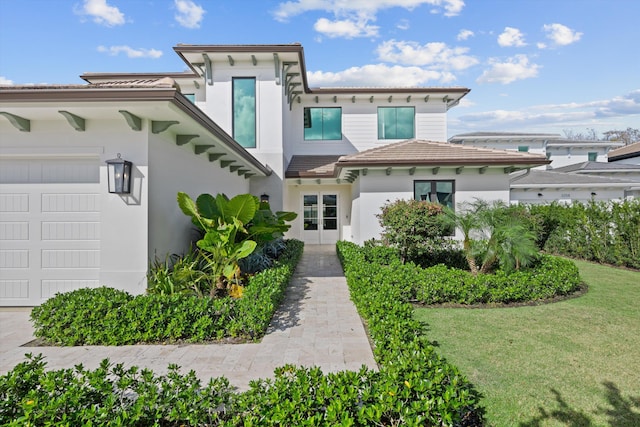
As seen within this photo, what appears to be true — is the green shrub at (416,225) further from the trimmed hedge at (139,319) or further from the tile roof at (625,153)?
the tile roof at (625,153)

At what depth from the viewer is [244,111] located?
526 inches

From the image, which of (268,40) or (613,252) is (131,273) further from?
(613,252)

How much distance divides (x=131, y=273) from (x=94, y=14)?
9404 mm

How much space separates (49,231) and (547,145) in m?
31.4

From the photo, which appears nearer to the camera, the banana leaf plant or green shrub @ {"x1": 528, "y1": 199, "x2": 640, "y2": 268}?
the banana leaf plant

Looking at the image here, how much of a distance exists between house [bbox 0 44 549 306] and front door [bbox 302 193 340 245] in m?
0.47

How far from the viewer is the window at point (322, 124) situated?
1653 cm

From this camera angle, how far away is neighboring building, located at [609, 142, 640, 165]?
2420cm

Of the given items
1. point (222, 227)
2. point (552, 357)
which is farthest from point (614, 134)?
point (222, 227)

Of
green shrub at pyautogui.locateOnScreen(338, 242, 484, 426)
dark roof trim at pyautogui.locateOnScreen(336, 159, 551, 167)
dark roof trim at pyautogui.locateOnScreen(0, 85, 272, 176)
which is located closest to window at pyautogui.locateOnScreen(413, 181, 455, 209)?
dark roof trim at pyautogui.locateOnScreen(336, 159, 551, 167)

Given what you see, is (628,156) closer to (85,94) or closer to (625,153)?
(625,153)

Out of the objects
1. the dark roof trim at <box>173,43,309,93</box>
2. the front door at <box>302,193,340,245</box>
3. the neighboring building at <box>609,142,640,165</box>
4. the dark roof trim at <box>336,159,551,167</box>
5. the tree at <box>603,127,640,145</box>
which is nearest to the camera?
the dark roof trim at <box>336,159,551,167</box>

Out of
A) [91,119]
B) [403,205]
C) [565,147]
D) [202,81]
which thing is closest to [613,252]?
[403,205]

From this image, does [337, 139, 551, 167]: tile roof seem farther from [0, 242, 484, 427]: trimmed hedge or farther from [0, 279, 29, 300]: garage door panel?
[0, 279, 29, 300]: garage door panel
